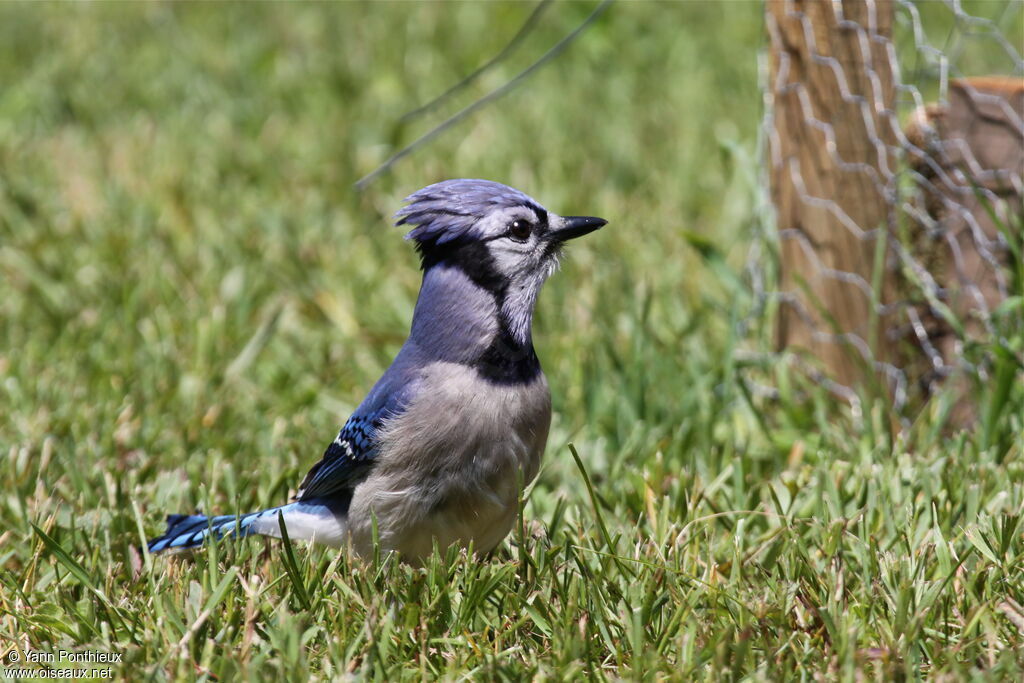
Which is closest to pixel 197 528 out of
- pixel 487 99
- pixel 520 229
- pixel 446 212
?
pixel 446 212

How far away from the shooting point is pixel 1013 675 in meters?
2.45

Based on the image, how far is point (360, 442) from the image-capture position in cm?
318

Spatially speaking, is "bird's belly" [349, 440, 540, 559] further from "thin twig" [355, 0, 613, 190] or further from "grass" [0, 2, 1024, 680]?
"thin twig" [355, 0, 613, 190]

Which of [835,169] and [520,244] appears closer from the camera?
[520,244]

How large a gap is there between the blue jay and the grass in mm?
104

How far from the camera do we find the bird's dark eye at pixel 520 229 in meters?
3.26

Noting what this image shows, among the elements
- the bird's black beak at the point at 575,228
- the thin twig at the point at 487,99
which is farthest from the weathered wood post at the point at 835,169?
the bird's black beak at the point at 575,228

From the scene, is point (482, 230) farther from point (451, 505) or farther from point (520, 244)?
point (451, 505)

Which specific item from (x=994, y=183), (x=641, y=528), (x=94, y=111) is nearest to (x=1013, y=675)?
(x=641, y=528)

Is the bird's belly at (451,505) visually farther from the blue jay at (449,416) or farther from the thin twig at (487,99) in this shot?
the thin twig at (487,99)

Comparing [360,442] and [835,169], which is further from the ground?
[360,442]

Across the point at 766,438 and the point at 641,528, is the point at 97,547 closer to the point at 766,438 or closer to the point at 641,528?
the point at 641,528

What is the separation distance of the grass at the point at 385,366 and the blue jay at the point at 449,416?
0.10 meters

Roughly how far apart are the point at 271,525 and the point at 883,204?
227cm
